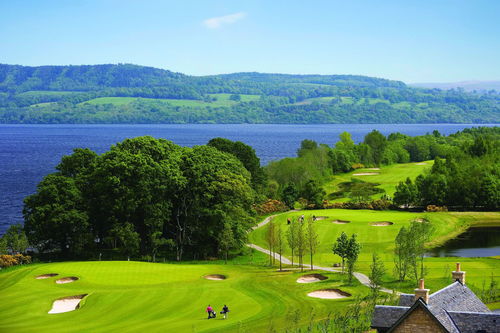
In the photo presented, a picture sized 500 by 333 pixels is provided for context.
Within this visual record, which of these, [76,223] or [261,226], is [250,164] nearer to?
[261,226]

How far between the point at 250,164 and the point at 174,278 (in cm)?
4650

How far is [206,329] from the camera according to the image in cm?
3866

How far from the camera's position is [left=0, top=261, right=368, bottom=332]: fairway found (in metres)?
40.5

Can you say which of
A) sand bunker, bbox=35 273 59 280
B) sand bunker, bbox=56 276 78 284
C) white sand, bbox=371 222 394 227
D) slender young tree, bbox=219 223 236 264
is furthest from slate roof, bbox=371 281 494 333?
white sand, bbox=371 222 394 227

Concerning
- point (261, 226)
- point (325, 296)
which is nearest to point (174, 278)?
point (325, 296)

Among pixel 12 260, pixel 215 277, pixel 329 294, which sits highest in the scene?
pixel 329 294

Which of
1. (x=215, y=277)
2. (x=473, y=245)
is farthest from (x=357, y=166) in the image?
(x=215, y=277)

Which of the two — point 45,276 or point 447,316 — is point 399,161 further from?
point 447,316

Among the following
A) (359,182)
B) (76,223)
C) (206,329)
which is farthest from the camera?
(359,182)

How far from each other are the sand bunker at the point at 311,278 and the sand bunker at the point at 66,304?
19251 millimetres

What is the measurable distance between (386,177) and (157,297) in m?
94.3

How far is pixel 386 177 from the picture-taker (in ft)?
438

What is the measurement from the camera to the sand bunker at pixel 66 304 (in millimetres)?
45812

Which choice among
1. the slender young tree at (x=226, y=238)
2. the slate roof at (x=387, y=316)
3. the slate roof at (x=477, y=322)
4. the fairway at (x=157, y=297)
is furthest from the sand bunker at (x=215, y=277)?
the slate roof at (x=477, y=322)
